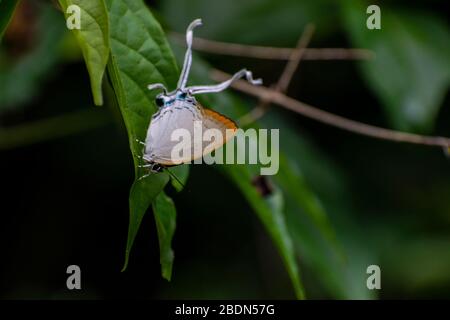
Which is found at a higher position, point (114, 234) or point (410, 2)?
point (410, 2)

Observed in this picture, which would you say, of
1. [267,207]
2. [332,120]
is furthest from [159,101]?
[332,120]

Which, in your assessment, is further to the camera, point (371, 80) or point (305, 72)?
point (305, 72)

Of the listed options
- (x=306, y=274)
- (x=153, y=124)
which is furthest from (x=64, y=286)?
(x=153, y=124)

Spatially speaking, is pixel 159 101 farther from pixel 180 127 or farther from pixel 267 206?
pixel 267 206

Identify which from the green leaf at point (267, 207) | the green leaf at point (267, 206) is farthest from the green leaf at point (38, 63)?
the green leaf at point (267, 206)

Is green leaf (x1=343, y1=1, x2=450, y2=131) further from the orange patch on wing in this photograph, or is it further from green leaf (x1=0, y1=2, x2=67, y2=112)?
the orange patch on wing

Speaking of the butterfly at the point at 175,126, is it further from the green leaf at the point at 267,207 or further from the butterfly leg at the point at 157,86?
the green leaf at the point at 267,207

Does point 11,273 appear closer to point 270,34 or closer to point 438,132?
point 270,34
